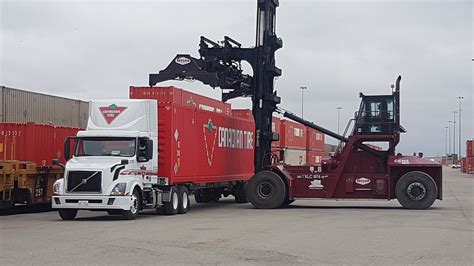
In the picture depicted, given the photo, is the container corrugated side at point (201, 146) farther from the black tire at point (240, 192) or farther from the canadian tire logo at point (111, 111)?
the canadian tire logo at point (111, 111)

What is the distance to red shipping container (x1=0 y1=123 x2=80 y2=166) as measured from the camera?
23.2 metres

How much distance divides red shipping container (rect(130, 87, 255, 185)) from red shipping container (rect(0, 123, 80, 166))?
3343 mm

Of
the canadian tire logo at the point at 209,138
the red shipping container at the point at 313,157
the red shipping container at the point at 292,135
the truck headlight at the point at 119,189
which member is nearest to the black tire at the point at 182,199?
the canadian tire logo at the point at 209,138

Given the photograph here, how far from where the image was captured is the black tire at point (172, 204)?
70.9 feet

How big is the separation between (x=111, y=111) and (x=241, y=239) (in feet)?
25.6

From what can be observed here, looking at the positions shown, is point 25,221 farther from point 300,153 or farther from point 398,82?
point 300,153

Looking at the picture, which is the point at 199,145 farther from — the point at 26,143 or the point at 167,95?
the point at 26,143

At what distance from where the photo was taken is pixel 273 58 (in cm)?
2777

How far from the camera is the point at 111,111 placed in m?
20.9

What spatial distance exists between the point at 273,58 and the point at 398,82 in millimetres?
4932

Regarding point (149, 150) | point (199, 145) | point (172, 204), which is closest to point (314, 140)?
point (199, 145)

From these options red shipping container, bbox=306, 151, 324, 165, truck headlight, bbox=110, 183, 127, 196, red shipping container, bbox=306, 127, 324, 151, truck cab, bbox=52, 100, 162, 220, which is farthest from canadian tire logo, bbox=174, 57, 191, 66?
red shipping container, bbox=306, 151, 324, 165

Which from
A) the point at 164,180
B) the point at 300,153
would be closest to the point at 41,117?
the point at 164,180

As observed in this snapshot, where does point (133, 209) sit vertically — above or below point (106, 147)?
below
